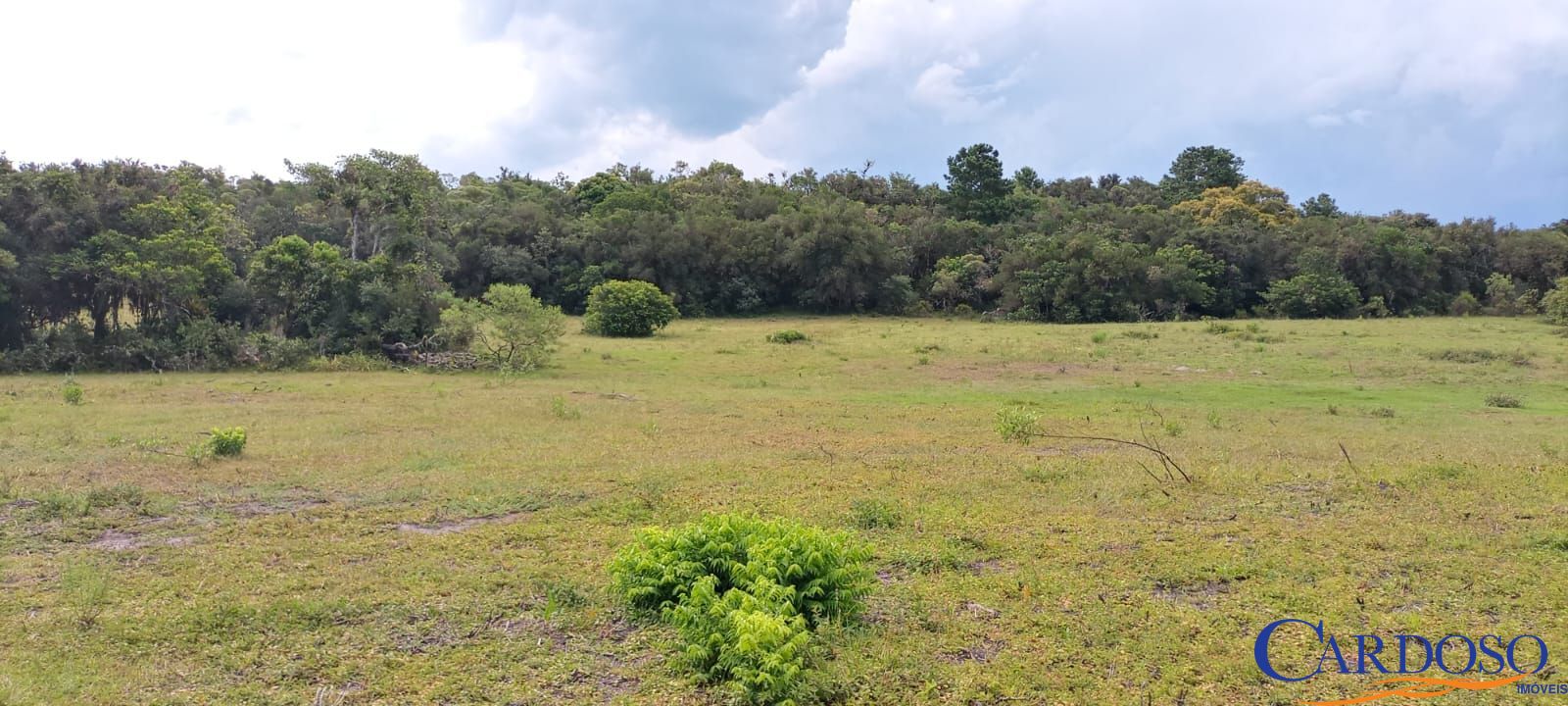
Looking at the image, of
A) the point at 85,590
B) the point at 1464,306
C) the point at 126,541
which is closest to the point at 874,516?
the point at 85,590

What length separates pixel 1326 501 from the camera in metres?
8.56

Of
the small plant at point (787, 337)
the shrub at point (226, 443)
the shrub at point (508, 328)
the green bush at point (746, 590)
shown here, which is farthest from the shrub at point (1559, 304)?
the shrub at point (226, 443)

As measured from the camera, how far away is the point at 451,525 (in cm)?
799

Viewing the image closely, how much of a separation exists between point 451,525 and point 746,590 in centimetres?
396

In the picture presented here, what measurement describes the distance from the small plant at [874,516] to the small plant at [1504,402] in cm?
1509

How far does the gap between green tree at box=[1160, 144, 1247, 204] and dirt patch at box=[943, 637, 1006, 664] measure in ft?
230

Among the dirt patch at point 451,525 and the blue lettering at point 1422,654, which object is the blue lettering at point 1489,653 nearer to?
the blue lettering at point 1422,654

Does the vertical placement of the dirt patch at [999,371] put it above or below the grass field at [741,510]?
above

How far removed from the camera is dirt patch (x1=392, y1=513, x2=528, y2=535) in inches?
306

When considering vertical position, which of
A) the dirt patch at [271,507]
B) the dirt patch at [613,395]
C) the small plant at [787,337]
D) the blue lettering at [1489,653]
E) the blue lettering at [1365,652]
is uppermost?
the small plant at [787,337]

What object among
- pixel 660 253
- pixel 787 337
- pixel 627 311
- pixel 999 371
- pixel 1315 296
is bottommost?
pixel 999 371

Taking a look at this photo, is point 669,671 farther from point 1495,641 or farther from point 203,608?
point 1495,641

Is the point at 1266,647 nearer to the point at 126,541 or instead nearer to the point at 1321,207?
the point at 126,541

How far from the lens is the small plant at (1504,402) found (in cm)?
1641
